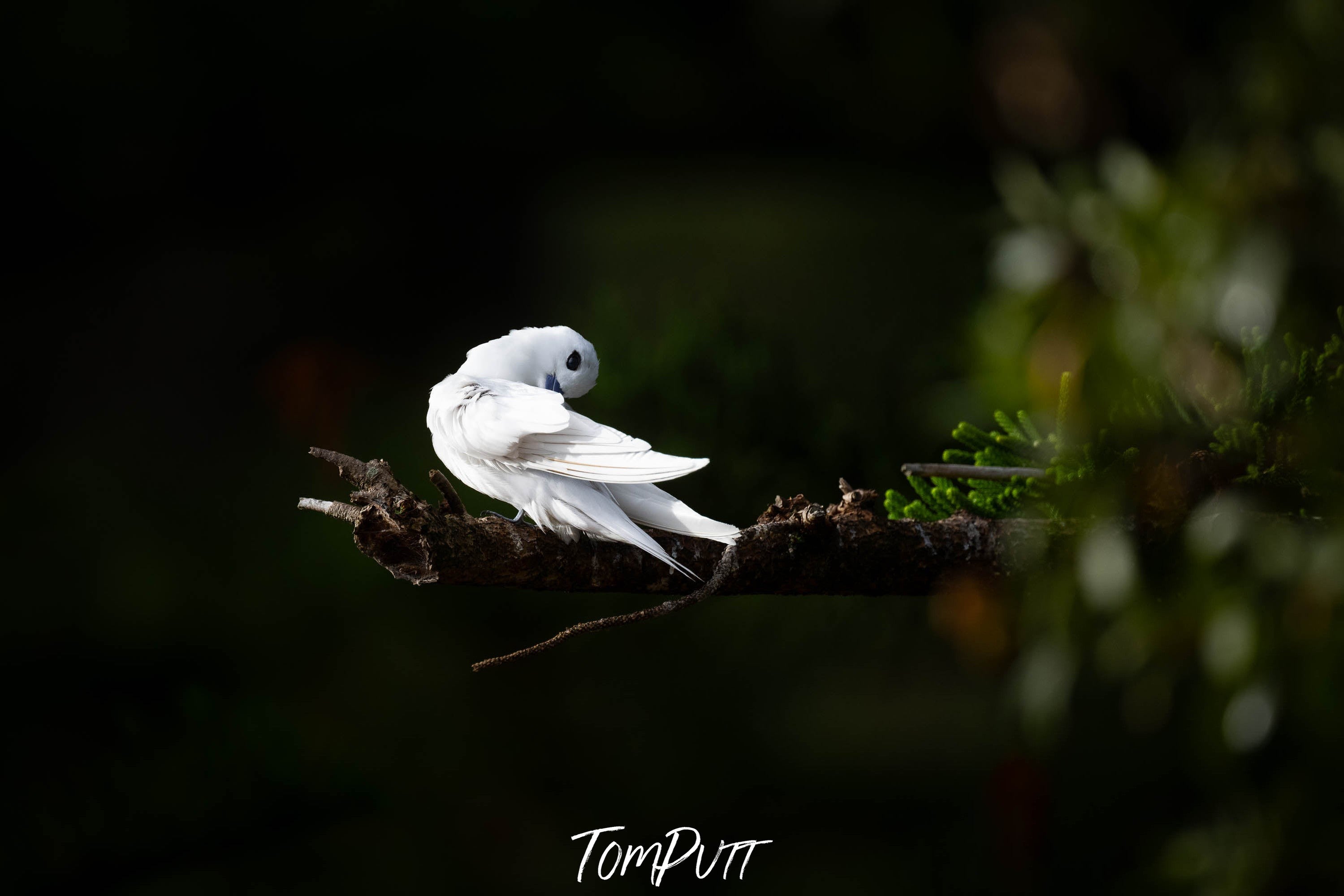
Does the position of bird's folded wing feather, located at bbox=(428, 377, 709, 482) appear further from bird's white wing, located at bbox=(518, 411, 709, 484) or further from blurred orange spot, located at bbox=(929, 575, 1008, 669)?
blurred orange spot, located at bbox=(929, 575, 1008, 669)

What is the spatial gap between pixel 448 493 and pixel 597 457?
0.30 feet

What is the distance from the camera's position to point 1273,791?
98 cm

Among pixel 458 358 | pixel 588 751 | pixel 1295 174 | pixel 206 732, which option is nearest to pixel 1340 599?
pixel 1295 174

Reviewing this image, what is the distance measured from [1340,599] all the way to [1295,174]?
0.41 metres

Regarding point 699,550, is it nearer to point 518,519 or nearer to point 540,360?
point 518,519

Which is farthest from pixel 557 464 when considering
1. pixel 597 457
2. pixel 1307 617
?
pixel 1307 617

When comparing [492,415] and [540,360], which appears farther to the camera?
[540,360]

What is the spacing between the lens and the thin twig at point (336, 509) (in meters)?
0.49

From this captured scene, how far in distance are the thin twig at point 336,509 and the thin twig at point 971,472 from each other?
1.03ft

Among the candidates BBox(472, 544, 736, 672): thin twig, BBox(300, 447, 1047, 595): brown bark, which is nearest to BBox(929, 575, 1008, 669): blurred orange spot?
BBox(300, 447, 1047, 595): brown bark

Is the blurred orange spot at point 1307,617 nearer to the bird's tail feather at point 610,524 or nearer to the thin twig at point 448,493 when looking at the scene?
the bird's tail feather at point 610,524

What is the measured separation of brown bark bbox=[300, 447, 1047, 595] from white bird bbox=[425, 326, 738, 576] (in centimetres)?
2

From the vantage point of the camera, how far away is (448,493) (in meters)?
0.53

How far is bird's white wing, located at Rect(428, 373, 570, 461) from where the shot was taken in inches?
24.1
